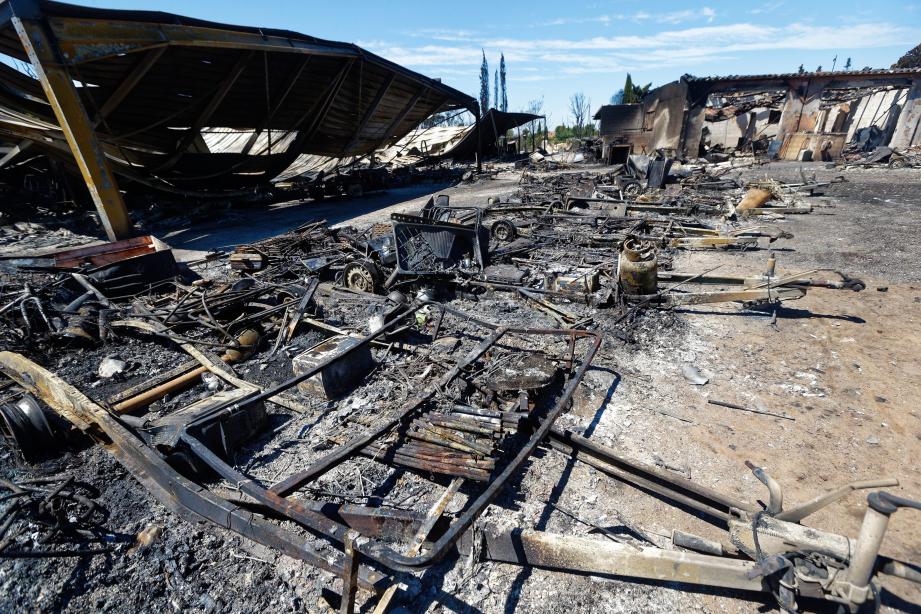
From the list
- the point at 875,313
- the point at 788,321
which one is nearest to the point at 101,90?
the point at 788,321

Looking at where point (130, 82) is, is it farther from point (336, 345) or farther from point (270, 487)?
point (270, 487)

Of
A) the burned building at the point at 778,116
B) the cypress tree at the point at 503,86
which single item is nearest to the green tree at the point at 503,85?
the cypress tree at the point at 503,86

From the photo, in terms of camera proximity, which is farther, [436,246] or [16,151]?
[16,151]

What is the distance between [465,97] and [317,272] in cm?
1720

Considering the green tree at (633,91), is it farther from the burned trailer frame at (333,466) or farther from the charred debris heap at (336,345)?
the burned trailer frame at (333,466)

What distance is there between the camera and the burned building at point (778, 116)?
2216 centimetres

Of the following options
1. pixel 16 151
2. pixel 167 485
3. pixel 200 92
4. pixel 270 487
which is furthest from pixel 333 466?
pixel 16 151

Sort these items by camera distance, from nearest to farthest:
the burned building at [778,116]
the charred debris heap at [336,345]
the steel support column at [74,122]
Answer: the charred debris heap at [336,345], the steel support column at [74,122], the burned building at [778,116]

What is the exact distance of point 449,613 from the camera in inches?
89.0

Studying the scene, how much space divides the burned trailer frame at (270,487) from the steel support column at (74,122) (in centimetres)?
757

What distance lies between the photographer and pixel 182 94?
12.6 meters

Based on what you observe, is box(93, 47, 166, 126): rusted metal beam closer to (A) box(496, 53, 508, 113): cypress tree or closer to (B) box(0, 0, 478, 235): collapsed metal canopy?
(B) box(0, 0, 478, 235): collapsed metal canopy

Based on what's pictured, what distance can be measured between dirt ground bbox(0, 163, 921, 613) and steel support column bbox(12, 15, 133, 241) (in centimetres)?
854

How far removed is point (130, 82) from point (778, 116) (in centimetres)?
3470
